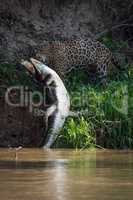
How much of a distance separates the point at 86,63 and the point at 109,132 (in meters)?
3.64

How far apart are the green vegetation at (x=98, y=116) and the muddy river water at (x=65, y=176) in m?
1.25

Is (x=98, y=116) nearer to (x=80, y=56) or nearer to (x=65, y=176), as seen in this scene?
(x=80, y=56)

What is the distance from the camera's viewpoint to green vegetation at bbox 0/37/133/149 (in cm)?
1218

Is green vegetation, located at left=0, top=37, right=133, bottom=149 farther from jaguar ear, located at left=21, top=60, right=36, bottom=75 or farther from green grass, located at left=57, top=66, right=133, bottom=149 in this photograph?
jaguar ear, located at left=21, top=60, right=36, bottom=75

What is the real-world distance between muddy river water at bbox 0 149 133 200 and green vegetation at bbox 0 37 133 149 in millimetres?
1245

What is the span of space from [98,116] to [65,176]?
Answer: 530 cm

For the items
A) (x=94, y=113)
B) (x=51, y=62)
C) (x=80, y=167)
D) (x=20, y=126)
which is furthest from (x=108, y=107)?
(x=80, y=167)

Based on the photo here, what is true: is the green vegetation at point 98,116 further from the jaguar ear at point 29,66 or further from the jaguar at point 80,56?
the jaguar at point 80,56

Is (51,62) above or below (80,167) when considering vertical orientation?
above

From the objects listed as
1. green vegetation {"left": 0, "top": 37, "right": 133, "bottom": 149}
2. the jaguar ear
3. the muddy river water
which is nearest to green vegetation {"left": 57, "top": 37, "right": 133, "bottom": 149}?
green vegetation {"left": 0, "top": 37, "right": 133, "bottom": 149}

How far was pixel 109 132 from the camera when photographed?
40.2ft

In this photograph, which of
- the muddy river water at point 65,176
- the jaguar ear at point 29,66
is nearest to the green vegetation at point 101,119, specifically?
the jaguar ear at point 29,66

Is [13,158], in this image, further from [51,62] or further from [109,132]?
[51,62]

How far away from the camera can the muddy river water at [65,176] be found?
20.0 feet
